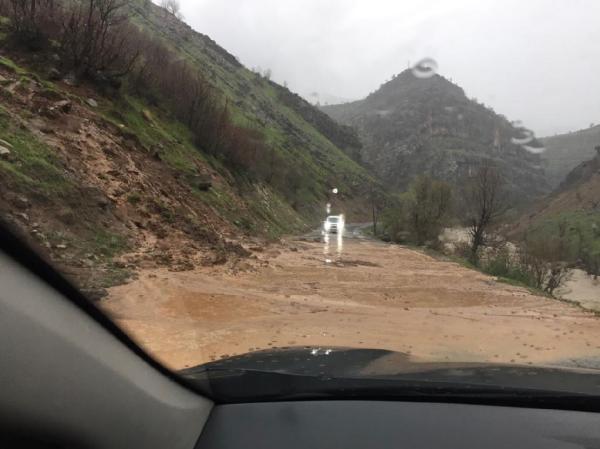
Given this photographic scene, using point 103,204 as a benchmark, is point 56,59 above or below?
above

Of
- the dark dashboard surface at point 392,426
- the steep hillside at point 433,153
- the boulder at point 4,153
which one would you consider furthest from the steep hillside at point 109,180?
the steep hillside at point 433,153

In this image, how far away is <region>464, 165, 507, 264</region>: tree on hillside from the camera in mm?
38094

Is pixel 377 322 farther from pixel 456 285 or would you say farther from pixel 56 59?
pixel 56 59

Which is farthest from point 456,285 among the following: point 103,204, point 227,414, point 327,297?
point 227,414

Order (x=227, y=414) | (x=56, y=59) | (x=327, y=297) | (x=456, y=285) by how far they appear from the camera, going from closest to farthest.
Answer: (x=227, y=414) < (x=327, y=297) < (x=456, y=285) < (x=56, y=59)

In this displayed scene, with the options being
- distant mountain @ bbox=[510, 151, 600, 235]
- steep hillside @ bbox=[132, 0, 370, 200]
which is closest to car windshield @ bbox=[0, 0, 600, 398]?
steep hillside @ bbox=[132, 0, 370, 200]

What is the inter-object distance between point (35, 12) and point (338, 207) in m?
67.6

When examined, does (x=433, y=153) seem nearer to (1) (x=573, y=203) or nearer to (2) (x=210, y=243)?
(1) (x=573, y=203)

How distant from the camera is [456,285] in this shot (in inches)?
734

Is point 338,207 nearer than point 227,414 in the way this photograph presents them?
No

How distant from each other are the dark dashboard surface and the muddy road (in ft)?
10.4

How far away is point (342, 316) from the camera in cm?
1178

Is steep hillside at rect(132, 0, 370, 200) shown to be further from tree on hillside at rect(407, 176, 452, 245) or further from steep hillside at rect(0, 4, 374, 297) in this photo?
steep hillside at rect(0, 4, 374, 297)

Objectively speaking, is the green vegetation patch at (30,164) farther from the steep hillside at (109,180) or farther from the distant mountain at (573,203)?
the distant mountain at (573,203)
